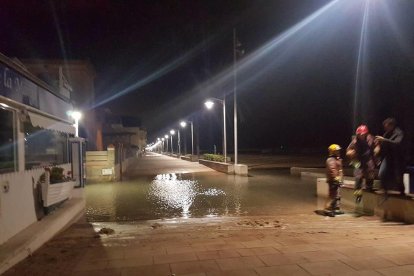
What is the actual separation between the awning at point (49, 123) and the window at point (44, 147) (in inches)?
7.4

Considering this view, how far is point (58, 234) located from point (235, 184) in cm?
1116

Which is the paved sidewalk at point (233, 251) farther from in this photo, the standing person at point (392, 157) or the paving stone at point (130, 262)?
the standing person at point (392, 157)

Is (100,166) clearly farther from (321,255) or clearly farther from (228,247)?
(321,255)

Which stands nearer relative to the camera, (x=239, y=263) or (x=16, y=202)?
(x=239, y=263)

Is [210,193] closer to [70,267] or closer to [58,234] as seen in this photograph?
[58,234]

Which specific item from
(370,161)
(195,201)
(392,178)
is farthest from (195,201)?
(392,178)

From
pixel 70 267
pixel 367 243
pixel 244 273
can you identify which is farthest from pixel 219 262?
pixel 367 243

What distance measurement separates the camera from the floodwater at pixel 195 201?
1046 centimetres

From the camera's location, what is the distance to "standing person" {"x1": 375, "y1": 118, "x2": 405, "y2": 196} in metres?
8.20

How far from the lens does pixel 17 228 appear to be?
602cm

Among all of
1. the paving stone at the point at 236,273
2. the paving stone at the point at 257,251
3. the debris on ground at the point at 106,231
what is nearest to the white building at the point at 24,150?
the debris on ground at the point at 106,231

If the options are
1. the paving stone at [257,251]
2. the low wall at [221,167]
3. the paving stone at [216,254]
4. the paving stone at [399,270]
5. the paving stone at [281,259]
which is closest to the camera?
the paving stone at [399,270]

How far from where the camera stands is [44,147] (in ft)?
29.9

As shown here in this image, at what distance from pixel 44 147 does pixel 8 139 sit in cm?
275
